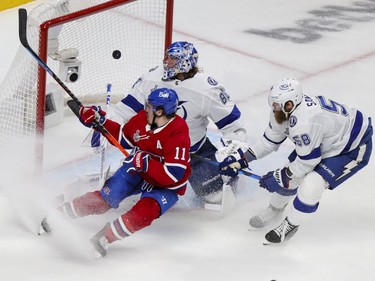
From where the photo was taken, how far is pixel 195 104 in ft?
15.1

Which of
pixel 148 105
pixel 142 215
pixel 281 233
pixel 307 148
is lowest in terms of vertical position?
pixel 281 233

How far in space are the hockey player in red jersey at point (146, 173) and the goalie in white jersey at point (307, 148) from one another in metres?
0.32

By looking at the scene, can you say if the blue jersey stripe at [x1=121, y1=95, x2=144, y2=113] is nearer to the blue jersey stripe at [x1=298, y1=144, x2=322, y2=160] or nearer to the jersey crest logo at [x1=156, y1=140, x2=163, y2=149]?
the jersey crest logo at [x1=156, y1=140, x2=163, y2=149]

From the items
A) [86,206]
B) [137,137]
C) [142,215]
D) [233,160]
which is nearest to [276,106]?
[233,160]

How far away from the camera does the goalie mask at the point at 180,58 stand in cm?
449

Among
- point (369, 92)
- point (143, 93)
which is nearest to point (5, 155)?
point (143, 93)

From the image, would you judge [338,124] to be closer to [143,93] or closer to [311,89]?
[143,93]

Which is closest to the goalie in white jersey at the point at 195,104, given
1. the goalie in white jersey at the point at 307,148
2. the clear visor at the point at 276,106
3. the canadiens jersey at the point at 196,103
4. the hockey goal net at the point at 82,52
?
the canadiens jersey at the point at 196,103

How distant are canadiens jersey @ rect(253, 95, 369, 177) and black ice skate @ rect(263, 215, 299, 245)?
0.71ft

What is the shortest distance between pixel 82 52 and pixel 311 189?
5.44 ft

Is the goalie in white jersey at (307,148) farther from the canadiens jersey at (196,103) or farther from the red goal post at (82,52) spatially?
the red goal post at (82,52)

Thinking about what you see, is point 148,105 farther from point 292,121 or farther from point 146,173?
point 292,121

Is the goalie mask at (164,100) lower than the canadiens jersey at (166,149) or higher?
higher

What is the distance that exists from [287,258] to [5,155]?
1.44 metres
